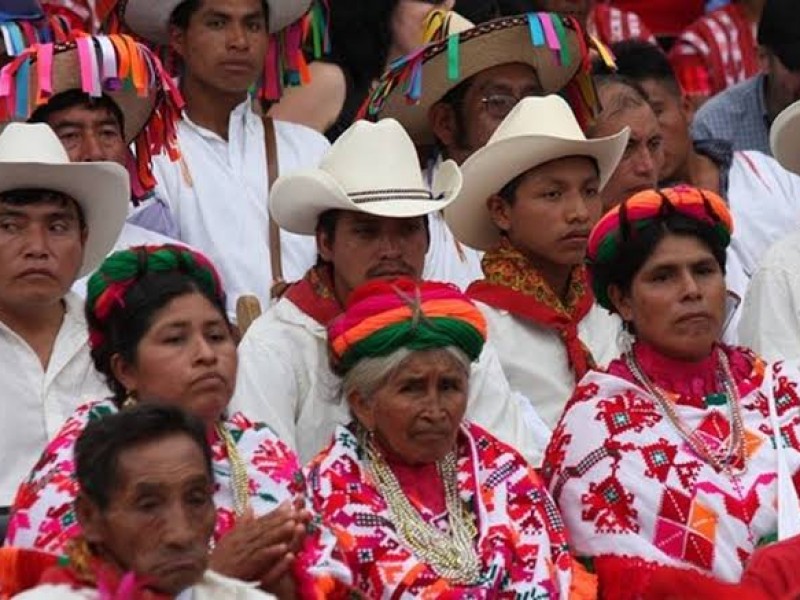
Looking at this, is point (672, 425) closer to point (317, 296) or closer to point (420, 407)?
point (420, 407)

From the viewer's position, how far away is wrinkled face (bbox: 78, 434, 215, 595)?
599 centimetres

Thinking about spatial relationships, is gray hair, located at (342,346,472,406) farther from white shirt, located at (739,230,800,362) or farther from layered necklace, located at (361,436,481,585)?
white shirt, located at (739,230,800,362)

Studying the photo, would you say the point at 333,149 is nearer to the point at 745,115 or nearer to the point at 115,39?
the point at 115,39

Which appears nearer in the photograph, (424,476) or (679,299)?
(424,476)

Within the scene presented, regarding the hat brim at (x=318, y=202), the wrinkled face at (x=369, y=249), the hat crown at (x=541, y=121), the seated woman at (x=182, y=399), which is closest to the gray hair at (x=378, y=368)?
the seated woman at (x=182, y=399)

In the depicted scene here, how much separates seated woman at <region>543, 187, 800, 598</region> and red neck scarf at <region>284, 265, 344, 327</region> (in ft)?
2.44

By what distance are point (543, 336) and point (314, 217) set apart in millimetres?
791

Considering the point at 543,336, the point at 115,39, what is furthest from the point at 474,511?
the point at 115,39

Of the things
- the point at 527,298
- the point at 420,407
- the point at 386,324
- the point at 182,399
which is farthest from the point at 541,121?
the point at 182,399

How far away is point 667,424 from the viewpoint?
7.51 metres

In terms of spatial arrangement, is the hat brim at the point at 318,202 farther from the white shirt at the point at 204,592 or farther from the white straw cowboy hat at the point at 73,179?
the white shirt at the point at 204,592

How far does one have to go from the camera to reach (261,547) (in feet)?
21.3

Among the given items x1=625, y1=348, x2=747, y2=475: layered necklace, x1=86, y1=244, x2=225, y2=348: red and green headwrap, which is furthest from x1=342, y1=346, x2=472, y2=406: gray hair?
x1=625, y1=348, x2=747, y2=475: layered necklace

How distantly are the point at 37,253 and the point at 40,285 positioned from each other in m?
0.09
